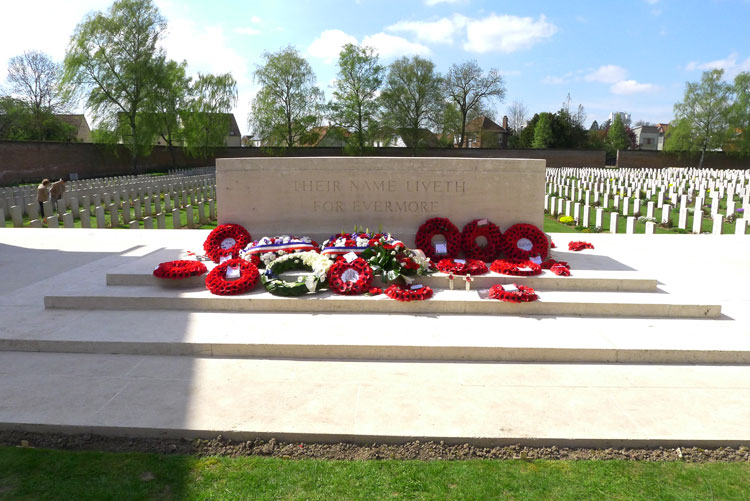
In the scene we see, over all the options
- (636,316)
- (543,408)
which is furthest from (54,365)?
(636,316)

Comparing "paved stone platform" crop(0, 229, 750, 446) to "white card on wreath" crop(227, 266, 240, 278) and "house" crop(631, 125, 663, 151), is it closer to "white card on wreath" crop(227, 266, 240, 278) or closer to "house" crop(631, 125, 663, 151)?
"white card on wreath" crop(227, 266, 240, 278)

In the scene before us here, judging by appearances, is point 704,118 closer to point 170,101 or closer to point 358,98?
point 358,98

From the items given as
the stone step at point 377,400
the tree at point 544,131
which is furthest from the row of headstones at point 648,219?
the tree at point 544,131

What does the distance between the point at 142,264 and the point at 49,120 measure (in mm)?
46511

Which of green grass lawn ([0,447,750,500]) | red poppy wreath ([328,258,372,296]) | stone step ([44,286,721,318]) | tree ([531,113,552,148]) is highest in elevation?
tree ([531,113,552,148])

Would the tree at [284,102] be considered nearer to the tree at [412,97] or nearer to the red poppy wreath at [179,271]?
the tree at [412,97]

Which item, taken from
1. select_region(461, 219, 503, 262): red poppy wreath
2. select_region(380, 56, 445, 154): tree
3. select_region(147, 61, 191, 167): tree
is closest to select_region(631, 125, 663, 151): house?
select_region(380, 56, 445, 154): tree

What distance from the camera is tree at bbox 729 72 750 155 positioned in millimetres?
46594

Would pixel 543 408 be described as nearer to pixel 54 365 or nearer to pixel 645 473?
pixel 645 473

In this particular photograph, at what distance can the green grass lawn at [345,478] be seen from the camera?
2633 mm

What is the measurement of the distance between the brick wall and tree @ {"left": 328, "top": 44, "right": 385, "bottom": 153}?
2254 millimetres

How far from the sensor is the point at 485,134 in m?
55.5

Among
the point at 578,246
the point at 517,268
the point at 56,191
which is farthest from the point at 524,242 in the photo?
the point at 56,191

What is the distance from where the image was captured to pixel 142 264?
6555mm
